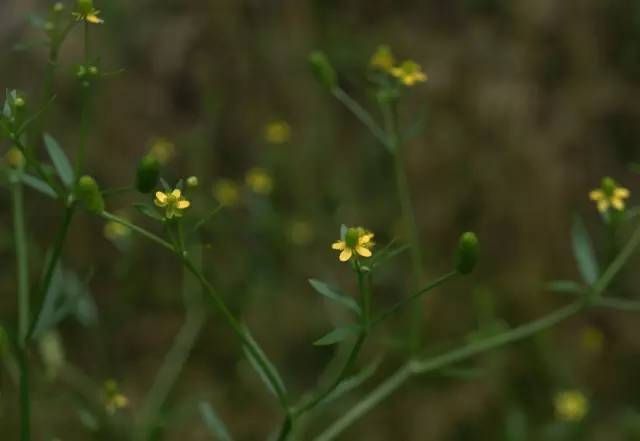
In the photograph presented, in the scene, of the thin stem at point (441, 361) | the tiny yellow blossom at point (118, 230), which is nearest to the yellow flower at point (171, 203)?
the thin stem at point (441, 361)

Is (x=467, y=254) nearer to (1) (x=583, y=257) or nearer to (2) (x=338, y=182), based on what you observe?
(1) (x=583, y=257)

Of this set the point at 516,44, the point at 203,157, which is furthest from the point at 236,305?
the point at 516,44

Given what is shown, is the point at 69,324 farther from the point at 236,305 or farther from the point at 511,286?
the point at 511,286

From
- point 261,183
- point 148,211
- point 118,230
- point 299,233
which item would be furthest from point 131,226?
point 299,233

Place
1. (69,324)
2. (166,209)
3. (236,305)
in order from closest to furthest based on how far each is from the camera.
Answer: (166,209), (236,305), (69,324)

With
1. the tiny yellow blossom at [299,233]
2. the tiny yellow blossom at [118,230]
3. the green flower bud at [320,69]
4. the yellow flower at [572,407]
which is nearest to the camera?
the green flower bud at [320,69]

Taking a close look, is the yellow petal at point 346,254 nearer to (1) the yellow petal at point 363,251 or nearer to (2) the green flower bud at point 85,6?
(1) the yellow petal at point 363,251
